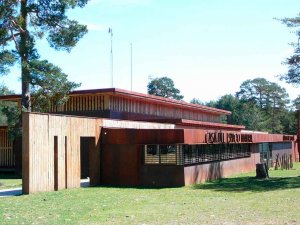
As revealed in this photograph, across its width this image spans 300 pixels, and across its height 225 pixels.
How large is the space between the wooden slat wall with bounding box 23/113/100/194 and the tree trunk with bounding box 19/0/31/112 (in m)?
5.80

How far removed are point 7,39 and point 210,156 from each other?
12.4m

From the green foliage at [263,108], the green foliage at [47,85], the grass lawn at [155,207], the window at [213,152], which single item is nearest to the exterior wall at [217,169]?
the window at [213,152]

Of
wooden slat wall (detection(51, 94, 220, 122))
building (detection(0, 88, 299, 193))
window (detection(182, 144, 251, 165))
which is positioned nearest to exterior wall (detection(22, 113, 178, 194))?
building (detection(0, 88, 299, 193))

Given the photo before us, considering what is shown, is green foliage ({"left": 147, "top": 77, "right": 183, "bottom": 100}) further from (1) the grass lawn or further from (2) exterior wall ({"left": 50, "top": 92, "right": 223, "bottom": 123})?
(1) the grass lawn

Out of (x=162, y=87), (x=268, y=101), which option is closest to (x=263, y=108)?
(x=268, y=101)

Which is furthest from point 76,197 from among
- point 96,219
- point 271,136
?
point 271,136

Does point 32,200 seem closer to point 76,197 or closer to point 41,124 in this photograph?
point 76,197

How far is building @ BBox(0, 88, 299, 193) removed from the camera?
18078mm

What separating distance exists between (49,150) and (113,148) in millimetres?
3983

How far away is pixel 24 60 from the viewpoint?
989 inches

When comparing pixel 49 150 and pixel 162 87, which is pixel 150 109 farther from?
pixel 162 87

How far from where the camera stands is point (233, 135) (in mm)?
28719

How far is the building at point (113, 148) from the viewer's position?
59.3ft

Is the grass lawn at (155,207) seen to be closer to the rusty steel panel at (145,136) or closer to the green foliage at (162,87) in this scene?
the rusty steel panel at (145,136)
